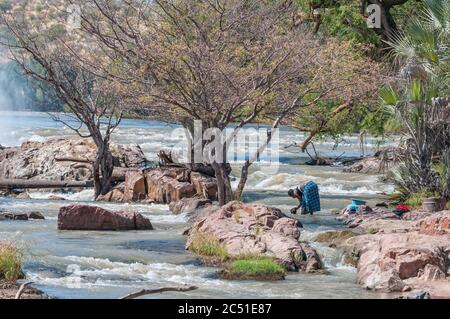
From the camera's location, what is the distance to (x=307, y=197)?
74.7 feet

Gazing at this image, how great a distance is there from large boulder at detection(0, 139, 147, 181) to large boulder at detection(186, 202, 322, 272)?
11791mm

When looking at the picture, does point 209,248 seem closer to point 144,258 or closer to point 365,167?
point 144,258

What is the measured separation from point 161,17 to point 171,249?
8651 millimetres

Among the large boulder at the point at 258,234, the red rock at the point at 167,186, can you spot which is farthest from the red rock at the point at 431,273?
the red rock at the point at 167,186

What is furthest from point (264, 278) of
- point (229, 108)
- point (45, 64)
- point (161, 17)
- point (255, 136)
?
point (255, 136)

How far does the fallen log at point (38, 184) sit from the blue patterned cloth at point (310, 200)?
8009 millimetres

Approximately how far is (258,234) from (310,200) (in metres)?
5.84

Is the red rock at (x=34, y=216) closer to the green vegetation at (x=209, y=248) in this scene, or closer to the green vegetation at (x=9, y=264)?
the green vegetation at (x=209, y=248)

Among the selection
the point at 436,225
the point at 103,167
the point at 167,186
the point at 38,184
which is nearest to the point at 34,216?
the point at 167,186

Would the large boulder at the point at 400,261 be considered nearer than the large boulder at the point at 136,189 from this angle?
Yes

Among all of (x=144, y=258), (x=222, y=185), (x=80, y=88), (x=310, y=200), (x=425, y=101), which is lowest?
(x=144, y=258)

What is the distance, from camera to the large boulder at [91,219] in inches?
795

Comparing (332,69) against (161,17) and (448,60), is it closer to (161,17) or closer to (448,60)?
(448,60)

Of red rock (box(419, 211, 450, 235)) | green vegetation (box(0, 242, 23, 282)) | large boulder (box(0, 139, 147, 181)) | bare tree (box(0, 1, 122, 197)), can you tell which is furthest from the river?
red rock (box(419, 211, 450, 235))
